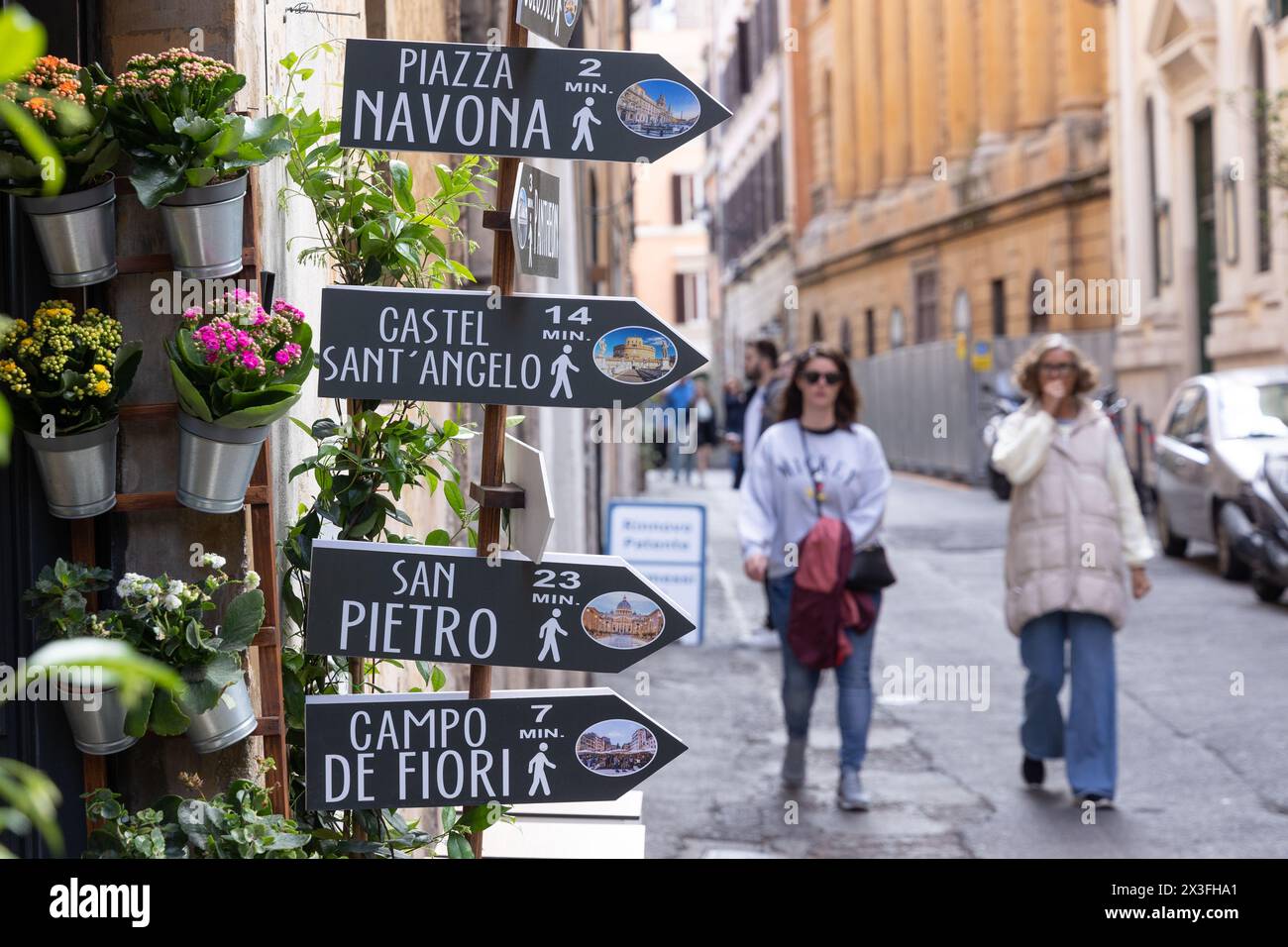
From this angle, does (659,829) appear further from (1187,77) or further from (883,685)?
(1187,77)

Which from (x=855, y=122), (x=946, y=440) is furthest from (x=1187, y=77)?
(x=855, y=122)

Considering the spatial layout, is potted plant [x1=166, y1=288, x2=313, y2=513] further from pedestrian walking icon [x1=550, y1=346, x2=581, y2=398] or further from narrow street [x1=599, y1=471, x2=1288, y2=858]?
narrow street [x1=599, y1=471, x2=1288, y2=858]

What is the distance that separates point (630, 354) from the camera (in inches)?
110

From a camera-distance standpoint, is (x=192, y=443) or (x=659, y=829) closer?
(x=192, y=443)

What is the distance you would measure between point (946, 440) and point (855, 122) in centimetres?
1598

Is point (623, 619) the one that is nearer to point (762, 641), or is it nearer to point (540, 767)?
point (540, 767)

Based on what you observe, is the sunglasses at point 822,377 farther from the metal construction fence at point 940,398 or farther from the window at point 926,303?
the window at point 926,303

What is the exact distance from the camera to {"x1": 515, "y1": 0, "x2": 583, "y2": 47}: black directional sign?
2771 millimetres

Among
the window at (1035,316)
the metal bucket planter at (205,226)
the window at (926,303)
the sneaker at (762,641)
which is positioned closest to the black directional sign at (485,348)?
the metal bucket planter at (205,226)

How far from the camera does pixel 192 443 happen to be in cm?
279

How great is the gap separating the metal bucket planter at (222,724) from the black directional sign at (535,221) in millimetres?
918

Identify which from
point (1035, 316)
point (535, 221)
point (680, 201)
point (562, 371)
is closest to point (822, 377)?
point (535, 221)

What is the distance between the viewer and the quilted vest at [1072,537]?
627cm
